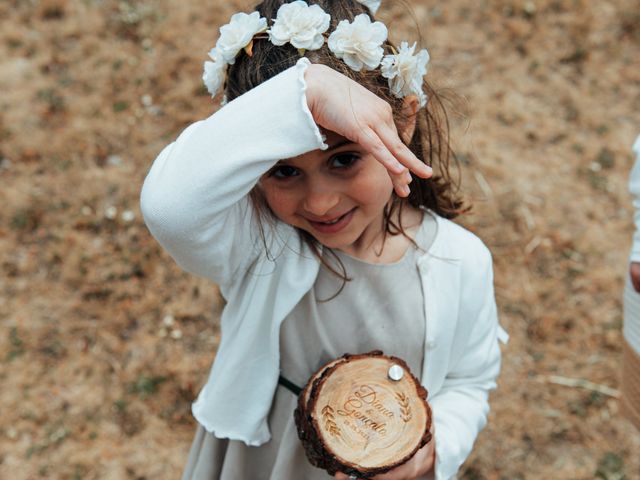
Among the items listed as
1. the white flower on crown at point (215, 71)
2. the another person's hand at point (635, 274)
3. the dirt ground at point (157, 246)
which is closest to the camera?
the white flower on crown at point (215, 71)

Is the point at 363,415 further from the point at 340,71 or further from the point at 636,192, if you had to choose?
the point at 636,192

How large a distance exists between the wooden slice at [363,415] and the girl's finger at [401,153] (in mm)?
460

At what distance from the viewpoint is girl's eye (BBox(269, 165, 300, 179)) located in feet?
3.73

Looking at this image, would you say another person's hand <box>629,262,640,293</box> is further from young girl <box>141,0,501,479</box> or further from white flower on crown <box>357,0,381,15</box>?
white flower on crown <box>357,0,381,15</box>

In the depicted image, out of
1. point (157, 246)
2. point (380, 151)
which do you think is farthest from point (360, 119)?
point (157, 246)

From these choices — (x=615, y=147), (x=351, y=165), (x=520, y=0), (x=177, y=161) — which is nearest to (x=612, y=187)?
(x=615, y=147)

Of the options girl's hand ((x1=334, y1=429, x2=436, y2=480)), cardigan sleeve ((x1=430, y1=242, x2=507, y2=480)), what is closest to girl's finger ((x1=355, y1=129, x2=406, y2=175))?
cardigan sleeve ((x1=430, y1=242, x2=507, y2=480))

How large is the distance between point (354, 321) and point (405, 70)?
0.51 metres

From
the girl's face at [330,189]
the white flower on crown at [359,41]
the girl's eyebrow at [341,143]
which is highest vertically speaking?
the white flower on crown at [359,41]

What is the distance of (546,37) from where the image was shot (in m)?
3.45

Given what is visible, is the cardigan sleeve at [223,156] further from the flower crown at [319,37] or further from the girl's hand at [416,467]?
the girl's hand at [416,467]

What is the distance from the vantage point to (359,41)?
1100mm

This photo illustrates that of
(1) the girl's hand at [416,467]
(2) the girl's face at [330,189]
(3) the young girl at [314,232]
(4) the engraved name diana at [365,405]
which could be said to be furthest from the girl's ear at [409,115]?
(1) the girl's hand at [416,467]

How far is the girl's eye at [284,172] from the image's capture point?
1136mm
